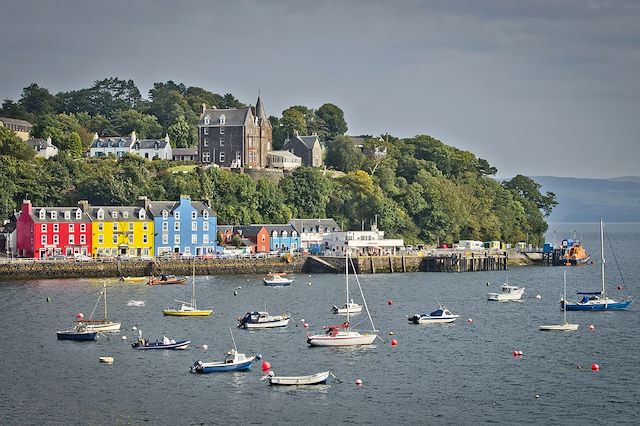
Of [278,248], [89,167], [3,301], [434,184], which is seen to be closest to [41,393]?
[3,301]

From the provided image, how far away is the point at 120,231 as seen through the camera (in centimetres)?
11138

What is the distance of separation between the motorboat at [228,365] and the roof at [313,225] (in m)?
68.1

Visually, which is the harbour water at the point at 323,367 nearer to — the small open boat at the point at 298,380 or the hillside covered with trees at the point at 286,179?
the small open boat at the point at 298,380

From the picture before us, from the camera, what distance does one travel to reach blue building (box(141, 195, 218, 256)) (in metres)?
113

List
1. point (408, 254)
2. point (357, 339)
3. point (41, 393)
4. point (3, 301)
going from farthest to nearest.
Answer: point (408, 254) < point (3, 301) < point (357, 339) < point (41, 393)

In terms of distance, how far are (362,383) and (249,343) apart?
1242 centimetres

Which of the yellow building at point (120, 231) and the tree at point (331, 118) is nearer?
the yellow building at point (120, 231)

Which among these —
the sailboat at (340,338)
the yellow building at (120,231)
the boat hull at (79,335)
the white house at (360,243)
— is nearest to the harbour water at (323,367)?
the sailboat at (340,338)

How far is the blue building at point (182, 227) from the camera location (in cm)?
11338

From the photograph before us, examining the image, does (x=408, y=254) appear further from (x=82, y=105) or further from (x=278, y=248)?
(x=82, y=105)

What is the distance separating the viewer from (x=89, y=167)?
129250mm

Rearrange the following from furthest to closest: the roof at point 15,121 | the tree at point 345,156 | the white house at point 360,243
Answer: the tree at point 345,156
the roof at point 15,121
the white house at point 360,243

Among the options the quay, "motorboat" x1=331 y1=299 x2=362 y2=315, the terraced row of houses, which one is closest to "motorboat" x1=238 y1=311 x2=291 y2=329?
"motorboat" x1=331 y1=299 x2=362 y2=315

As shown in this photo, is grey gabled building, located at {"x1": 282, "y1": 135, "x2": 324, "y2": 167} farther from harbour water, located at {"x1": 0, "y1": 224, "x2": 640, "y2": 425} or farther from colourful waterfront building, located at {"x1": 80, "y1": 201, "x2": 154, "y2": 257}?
harbour water, located at {"x1": 0, "y1": 224, "x2": 640, "y2": 425}
